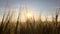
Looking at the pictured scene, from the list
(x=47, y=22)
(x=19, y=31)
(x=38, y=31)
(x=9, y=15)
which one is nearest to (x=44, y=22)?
(x=47, y=22)

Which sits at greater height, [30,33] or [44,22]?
[44,22]

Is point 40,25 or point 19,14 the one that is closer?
point 19,14

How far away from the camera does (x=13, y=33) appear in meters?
1.71

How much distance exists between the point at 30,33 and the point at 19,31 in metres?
0.14

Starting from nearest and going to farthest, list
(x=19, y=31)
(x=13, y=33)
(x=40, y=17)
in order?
(x=13, y=33), (x=19, y=31), (x=40, y=17)

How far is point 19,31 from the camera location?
1827mm

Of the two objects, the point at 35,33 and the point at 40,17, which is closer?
the point at 35,33

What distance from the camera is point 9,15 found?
1.73 m

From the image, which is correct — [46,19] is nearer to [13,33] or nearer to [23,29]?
[23,29]

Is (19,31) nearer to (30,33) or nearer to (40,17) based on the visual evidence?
(30,33)

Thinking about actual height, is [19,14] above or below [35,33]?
above

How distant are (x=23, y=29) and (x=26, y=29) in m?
0.04

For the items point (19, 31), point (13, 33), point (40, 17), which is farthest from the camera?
point (40, 17)

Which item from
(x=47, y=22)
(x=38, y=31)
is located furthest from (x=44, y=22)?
(x=38, y=31)
